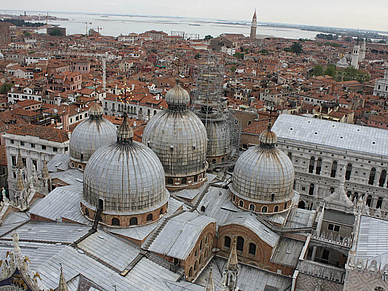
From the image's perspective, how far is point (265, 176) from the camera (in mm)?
23281

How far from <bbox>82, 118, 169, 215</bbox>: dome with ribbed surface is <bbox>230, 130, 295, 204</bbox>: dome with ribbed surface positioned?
5.56 m

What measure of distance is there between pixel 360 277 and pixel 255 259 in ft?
21.9

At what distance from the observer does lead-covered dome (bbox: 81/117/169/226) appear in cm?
1983

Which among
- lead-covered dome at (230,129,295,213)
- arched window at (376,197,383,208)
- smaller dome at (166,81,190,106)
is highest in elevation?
smaller dome at (166,81,190,106)

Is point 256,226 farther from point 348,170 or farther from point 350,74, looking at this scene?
point 350,74

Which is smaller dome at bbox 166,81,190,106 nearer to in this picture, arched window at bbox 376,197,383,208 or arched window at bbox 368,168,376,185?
arched window at bbox 368,168,376,185

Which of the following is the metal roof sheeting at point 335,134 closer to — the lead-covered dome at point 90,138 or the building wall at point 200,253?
the building wall at point 200,253

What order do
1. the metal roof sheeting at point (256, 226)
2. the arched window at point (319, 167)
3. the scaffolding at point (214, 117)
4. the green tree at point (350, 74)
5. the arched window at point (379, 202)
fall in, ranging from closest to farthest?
the metal roof sheeting at point (256, 226), the scaffolding at point (214, 117), the arched window at point (379, 202), the arched window at point (319, 167), the green tree at point (350, 74)

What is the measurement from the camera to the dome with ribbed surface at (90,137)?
2705cm

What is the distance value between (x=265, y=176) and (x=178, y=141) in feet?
18.3

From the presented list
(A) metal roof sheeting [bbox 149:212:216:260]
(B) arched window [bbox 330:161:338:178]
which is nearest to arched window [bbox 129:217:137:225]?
(A) metal roof sheeting [bbox 149:212:216:260]

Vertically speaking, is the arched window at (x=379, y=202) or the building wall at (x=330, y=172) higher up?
the building wall at (x=330, y=172)

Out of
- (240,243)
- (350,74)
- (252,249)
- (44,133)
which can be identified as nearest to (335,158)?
(252,249)

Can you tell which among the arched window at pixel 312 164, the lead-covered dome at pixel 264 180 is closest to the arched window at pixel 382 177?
the arched window at pixel 312 164
